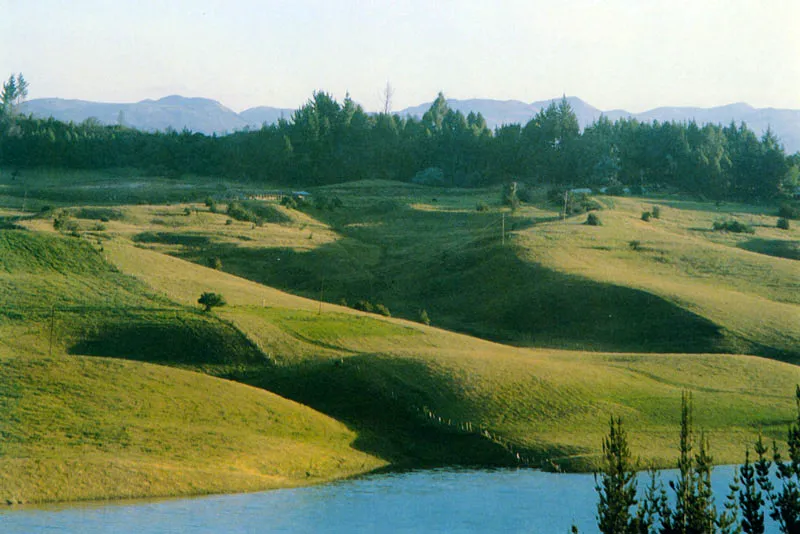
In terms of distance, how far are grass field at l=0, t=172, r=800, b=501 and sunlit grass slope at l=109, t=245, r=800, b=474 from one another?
13 cm

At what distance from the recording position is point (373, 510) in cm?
3067

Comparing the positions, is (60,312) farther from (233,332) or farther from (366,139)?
(366,139)

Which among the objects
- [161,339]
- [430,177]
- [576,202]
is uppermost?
[430,177]

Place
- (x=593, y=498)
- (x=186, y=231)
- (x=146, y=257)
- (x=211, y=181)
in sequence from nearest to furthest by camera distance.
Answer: (x=593, y=498) → (x=146, y=257) → (x=186, y=231) → (x=211, y=181)

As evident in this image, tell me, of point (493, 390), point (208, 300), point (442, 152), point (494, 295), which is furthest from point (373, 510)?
point (442, 152)

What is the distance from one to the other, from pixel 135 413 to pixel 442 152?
136m

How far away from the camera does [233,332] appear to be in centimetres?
4862

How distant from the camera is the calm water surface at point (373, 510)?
27828 millimetres

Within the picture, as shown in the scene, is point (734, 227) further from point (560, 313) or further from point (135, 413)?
point (135, 413)

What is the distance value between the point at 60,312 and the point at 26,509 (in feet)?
72.7

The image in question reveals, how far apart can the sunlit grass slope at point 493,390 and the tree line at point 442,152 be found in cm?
9798

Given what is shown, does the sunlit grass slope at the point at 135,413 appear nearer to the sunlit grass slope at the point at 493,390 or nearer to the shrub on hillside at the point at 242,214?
the sunlit grass slope at the point at 493,390

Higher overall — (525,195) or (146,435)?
(525,195)

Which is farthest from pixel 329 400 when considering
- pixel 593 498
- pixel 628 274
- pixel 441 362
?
pixel 628 274
